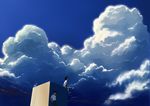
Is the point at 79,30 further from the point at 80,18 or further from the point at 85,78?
the point at 85,78

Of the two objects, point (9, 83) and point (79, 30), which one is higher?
point (79, 30)

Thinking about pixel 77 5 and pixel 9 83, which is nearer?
pixel 9 83

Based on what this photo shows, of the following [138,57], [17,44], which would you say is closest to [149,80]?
[138,57]

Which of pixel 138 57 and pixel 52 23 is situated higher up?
pixel 52 23

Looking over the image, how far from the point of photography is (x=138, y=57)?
1139 cm

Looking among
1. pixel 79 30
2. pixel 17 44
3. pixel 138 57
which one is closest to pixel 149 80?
pixel 138 57

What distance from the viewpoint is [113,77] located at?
11.2 m

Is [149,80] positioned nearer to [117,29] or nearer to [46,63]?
[117,29]

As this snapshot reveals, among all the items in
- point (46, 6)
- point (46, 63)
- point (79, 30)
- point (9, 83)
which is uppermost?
point (46, 6)

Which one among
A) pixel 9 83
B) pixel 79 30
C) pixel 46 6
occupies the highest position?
pixel 46 6

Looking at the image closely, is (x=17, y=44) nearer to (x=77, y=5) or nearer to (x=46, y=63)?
(x=46, y=63)

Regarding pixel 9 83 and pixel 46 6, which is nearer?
pixel 9 83

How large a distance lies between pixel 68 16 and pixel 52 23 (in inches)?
24.1

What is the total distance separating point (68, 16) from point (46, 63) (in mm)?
1816
